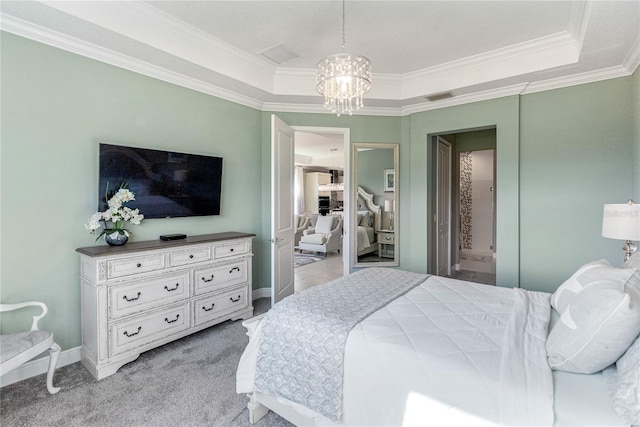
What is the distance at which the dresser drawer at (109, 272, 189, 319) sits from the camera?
2414 millimetres

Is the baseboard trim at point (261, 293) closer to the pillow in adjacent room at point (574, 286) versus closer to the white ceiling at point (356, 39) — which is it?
the white ceiling at point (356, 39)

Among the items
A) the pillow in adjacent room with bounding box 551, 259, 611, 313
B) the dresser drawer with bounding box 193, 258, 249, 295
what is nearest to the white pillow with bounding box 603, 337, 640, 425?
the pillow in adjacent room with bounding box 551, 259, 611, 313

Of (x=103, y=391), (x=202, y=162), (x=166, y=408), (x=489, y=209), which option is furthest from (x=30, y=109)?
(x=489, y=209)

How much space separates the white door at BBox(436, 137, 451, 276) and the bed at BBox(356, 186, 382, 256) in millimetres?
1058

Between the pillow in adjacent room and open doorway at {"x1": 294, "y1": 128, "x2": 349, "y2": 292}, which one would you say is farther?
open doorway at {"x1": 294, "y1": 128, "x2": 349, "y2": 292}

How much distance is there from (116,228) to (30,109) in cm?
107

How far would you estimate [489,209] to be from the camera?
23.9 ft

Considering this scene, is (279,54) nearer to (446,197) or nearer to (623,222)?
(623,222)

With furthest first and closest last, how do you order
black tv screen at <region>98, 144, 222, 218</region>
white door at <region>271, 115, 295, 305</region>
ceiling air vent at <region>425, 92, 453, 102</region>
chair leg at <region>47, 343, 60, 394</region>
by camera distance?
ceiling air vent at <region>425, 92, 453, 102</region> < white door at <region>271, 115, 295, 305</region> < black tv screen at <region>98, 144, 222, 218</region> < chair leg at <region>47, 343, 60, 394</region>

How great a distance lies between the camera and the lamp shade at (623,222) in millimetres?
2184

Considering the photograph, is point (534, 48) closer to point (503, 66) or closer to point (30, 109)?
point (503, 66)

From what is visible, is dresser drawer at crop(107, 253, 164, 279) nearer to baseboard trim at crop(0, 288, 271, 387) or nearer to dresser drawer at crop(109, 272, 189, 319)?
dresser drawer at crop(109, 272, 189, 319)

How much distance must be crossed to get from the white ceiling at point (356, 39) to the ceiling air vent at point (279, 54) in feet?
0.18

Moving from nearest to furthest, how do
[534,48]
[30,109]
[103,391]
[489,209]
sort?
[103,391] → [30,109] → [534,48] → [489,209]
